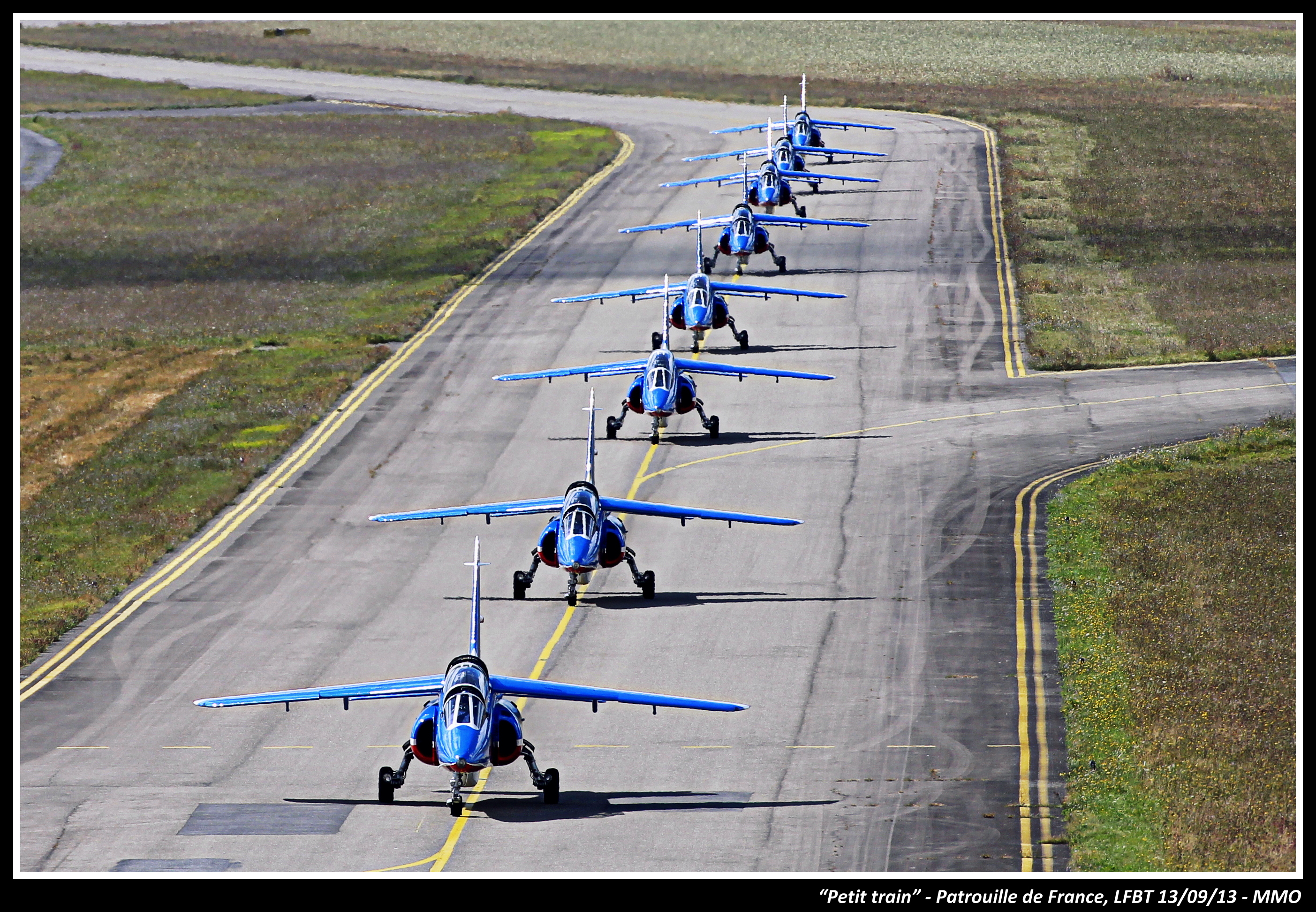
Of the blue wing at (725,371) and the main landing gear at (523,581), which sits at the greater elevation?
the blue wing at (725,371)

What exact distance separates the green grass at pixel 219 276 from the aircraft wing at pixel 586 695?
16.0m

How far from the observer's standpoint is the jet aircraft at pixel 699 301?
66750 mm

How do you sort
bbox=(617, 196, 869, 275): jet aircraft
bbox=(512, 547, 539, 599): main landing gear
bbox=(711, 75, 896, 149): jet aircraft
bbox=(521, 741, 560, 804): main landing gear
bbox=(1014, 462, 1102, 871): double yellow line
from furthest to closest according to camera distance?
bbox=(711, 75, 896, 149): jet aircraft
bbox=(617, 196, 869, 275): jet aircraft
bbox=(512, 547, 539, 599): main landing gear
bbox=(521, 741, 560, 804): main landing gear
bbox=(1014, 462, 1102, 871): double yellow line

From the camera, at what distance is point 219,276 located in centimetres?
9075

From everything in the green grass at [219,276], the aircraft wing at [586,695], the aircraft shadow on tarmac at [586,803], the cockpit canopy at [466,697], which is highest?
the cockpit canopy at [466,697]

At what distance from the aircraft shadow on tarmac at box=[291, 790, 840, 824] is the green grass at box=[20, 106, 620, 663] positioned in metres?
14.8

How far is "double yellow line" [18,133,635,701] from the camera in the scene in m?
42.0

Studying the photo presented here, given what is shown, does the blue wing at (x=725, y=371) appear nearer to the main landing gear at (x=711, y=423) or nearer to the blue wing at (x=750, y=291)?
the main landing gear at (x=711, y=423)

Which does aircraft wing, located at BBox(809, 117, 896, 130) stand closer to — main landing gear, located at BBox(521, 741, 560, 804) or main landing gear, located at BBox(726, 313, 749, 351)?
main landing gear, located at BBox(726, 313, 749, 351)

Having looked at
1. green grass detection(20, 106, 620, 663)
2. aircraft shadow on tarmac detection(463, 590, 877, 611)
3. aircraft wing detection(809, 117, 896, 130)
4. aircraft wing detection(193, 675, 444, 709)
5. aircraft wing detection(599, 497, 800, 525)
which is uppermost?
aircraft wing detection(809, 117, 896, 130)

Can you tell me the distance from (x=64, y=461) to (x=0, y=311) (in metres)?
30.4

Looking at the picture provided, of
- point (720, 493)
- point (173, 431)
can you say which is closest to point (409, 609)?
point (720, 493)

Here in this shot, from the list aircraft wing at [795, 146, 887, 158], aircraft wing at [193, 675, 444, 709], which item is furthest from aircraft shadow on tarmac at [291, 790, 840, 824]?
aircraft wing at [795, 146, 887, 158]

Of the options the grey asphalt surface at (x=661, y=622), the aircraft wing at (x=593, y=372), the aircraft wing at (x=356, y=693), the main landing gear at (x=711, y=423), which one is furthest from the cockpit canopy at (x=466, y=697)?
the aircraft wing at (x=593, y=372)
